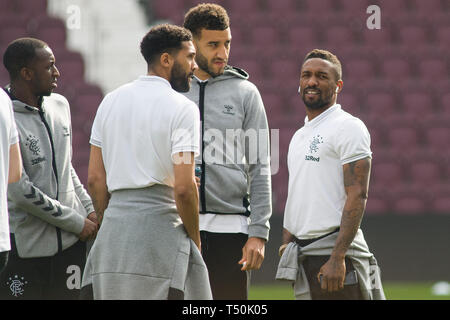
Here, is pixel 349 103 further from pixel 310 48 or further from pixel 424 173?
pixel 424 173

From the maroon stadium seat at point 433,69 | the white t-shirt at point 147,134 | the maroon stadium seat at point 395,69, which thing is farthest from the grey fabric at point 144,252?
the maroon stadium seat at point 433,69

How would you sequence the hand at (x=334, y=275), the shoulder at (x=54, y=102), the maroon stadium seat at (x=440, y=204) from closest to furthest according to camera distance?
the hand at (x=334, y=275) → the shoulder at (x=54, y=102) → the maroon stadium seat at (x=440, y=204)

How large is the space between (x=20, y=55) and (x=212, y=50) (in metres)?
0.98

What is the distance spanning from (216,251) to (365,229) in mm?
4663

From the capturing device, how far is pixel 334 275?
3.66 metres

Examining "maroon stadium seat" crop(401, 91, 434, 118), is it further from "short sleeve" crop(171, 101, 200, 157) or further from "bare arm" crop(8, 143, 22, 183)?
"bare arm" crop(8, 143, 22, 183)

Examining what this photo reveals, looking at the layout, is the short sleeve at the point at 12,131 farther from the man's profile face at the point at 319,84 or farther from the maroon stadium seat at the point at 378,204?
the maroon stadium seat at the point at 378,204

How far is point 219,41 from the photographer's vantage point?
3.91 meters

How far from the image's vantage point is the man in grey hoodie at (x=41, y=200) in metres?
3.90

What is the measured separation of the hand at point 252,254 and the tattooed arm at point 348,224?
30 centimetres

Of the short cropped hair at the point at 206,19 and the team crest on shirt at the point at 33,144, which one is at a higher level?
the short cropped hair at the point at 206,19

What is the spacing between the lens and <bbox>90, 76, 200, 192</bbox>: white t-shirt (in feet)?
10.6

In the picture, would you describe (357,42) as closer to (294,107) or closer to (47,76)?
(294,107)

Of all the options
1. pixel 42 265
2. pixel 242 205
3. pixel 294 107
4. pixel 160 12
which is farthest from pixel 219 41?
pixel 160 12
